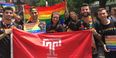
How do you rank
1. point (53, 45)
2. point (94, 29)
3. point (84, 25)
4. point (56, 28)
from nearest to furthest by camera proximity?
point (94, 29), point (53, 45), point (84, 25), point (56, 28)

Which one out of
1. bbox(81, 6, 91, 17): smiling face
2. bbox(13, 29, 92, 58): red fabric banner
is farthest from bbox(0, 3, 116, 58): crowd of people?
bbox(13, 29, 92, 58): red fabric banner

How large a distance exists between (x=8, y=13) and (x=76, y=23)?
166cm

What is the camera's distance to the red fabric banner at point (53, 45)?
9766mm

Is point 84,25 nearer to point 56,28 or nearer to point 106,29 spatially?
point 106,29

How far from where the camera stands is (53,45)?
9.84 metres

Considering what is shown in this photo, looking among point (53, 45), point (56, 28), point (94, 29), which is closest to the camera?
point (94, 29)

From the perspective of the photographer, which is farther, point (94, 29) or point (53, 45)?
point (53, 45)

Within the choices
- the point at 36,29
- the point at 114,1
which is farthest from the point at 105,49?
the point at 114,1

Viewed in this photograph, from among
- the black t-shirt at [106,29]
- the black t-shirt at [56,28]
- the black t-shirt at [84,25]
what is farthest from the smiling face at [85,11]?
the black t-shirt at [56,28]

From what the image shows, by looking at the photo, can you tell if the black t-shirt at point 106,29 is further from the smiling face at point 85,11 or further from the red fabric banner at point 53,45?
the smiling face at point 85,11

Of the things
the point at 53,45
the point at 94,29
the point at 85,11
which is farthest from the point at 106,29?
the point at 53,45

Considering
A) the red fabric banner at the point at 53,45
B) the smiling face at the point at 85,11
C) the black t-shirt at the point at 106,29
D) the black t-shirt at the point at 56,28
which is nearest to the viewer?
the black t-shirt at the point at 106,29

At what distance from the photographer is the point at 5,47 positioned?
9.72 metres

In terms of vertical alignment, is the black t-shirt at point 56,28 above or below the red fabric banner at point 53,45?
above
